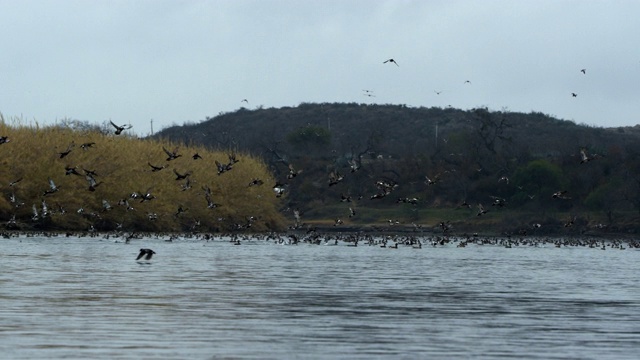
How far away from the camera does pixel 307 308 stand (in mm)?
28031

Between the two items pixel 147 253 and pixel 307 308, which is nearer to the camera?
pixel 307 308

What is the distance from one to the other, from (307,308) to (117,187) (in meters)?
64.1

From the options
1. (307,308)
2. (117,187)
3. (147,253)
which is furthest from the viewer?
(117,187)

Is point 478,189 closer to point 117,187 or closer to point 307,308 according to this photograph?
point 117,187

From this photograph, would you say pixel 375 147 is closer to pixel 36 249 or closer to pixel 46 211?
pixel 46 211

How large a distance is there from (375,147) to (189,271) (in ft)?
447

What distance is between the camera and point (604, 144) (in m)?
180

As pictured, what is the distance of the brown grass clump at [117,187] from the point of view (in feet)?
273

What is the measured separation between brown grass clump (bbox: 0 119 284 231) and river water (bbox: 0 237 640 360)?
30.3m

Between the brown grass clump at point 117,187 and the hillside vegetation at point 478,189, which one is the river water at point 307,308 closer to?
the brown grass clump at point 117,187

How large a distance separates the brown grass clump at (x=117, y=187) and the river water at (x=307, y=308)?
1194 inches

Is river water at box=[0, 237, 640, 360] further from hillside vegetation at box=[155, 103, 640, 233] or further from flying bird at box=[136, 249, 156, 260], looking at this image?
hillside vegetation at box=[155, 103, 640, 233]

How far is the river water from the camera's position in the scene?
2070cm

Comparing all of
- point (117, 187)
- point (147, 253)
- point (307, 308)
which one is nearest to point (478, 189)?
point (117, 187)
